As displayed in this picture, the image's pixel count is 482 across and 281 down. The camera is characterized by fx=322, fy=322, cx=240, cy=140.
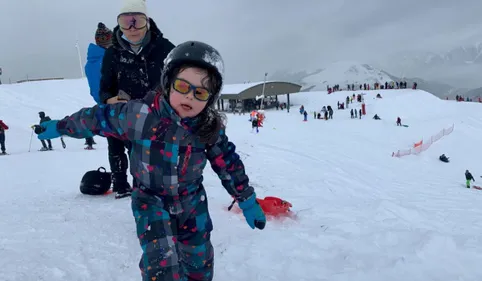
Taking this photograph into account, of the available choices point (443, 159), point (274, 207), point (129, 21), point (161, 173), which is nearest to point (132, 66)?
point (129, 21)

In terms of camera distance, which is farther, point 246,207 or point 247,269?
point 247,269

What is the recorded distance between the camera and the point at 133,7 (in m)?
3.63

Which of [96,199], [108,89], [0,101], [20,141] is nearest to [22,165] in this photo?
[96,199]

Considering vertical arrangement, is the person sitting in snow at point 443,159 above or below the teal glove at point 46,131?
below

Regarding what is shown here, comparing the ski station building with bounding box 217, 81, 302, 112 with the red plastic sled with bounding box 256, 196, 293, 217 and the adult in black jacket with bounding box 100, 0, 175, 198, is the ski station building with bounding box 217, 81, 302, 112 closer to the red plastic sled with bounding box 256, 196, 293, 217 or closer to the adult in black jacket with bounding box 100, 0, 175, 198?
the red plastic sled with bounding box 256, 196, 293, 217

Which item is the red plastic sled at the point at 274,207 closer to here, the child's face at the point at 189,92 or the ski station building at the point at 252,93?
the child's face at the point at 189,92

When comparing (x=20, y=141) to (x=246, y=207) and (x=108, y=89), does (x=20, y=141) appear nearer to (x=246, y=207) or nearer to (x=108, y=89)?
(x=108, y=89)

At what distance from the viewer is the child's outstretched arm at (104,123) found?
2.43 meters

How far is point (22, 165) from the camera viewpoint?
29.9 feet

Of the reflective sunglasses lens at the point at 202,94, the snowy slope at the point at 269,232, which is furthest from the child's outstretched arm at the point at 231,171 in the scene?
the snowy slope at the point at 269,232

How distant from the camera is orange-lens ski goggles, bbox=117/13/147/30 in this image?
361 centimetres

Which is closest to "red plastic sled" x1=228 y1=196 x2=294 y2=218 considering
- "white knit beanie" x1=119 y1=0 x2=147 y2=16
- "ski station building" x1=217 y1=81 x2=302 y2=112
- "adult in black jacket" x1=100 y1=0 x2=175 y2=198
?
"adult in black jacket" x1=100 y1=0 x2=175 y2=198

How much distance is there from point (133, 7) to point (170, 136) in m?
2.03

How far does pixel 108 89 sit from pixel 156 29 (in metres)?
0.93
